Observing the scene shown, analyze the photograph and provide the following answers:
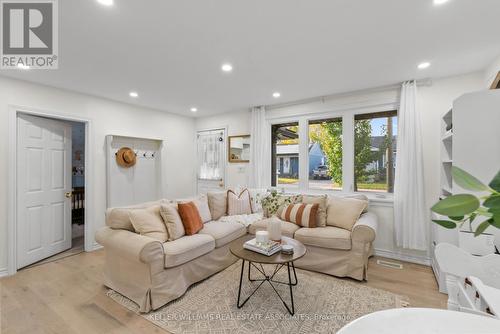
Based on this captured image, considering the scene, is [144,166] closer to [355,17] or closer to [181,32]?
[181,32]

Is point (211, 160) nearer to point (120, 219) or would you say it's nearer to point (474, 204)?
point (120, 219)

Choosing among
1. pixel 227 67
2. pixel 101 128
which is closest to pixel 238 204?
pixel 227 67

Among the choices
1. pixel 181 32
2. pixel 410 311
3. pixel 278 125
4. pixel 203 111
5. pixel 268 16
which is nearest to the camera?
pixel 410 311

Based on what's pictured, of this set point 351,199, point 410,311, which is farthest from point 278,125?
point 410,311

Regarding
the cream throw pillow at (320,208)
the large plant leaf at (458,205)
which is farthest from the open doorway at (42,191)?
the large plant leaf at (458,205)

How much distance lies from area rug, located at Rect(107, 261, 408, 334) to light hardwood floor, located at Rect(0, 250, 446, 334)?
15 centimetres

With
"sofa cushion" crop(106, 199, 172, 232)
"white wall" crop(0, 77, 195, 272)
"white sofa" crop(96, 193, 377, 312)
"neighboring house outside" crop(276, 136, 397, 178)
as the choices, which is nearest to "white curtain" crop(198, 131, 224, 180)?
"white wall" crop(0, 77, 195, 272)

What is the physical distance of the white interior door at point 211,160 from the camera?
514 cm

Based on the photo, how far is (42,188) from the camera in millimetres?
3291

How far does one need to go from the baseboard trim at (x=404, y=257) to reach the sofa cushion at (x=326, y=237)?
38.5 inches

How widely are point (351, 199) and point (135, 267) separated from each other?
275cm

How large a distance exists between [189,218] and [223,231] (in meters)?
0.48

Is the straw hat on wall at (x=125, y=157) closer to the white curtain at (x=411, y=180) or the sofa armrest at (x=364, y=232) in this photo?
the sofa armrest at (x=364, y=232)

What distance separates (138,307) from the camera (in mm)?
2197
